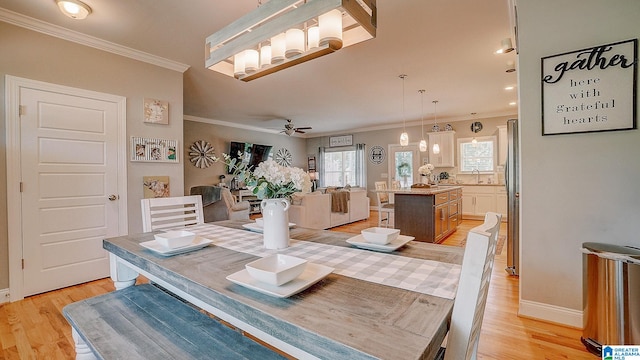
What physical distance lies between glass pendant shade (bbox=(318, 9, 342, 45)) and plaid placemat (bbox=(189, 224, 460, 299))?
0.98 meters

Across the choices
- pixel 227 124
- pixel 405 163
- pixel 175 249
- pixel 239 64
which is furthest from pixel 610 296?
pixel 227 124

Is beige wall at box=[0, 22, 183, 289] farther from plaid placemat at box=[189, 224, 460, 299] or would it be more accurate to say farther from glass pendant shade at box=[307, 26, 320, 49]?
glass pendant shade at box=[307, 26, 320, 49]

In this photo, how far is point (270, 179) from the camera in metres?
1.31

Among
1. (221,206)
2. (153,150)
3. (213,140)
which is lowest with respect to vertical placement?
(221,206)

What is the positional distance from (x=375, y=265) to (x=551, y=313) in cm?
188

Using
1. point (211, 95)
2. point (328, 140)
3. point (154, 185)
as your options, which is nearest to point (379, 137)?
point (328, 140)

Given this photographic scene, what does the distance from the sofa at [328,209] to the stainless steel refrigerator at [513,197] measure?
9.11ft

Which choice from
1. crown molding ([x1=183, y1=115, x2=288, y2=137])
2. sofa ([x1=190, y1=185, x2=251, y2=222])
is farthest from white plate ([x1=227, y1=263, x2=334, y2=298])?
crown molding ([x1=183, y1=115, x2=288, y2=137])

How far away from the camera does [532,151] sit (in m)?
2.06

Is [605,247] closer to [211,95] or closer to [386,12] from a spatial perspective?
[386,12]

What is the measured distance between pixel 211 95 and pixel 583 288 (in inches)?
217

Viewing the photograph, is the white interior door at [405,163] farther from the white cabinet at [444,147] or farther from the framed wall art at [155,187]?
the framed wall art at [155,187]

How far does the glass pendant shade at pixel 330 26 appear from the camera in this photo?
119 cm

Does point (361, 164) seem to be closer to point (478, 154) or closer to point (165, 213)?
point (478, 154)
